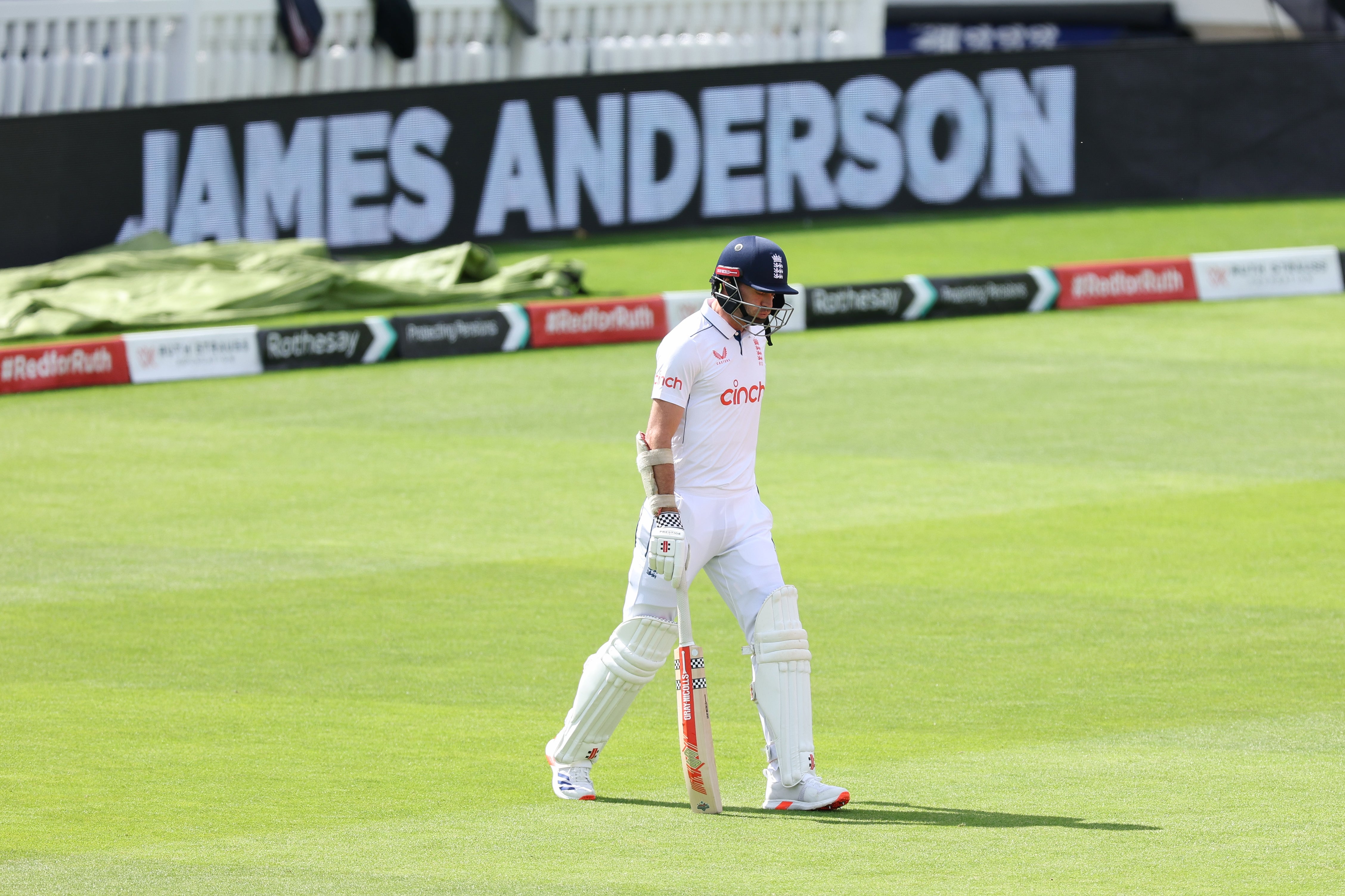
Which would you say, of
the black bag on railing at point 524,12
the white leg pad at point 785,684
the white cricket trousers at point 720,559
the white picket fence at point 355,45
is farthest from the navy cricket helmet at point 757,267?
the black bag on railing at point 524,12

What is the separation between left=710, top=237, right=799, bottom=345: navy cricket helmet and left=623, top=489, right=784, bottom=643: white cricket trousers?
0.69 meters

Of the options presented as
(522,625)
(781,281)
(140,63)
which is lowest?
(522,625)

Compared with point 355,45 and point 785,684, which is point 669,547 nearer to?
point 785,684

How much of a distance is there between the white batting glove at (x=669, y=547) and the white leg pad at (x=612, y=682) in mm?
244

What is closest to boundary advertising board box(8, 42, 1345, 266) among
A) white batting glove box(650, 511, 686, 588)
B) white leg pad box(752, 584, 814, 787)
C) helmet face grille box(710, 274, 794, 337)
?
helmet face grille box(710, 274, 794, 337)

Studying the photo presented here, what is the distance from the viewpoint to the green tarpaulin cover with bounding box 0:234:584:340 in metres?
18.4

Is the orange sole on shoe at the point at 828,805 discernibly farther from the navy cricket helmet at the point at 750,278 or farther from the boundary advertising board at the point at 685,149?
the boundary advertising board at the point at 685,149

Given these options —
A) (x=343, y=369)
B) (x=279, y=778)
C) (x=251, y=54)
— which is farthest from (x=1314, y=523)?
(x=251, y=54)

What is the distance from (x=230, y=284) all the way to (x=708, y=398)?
508 inches

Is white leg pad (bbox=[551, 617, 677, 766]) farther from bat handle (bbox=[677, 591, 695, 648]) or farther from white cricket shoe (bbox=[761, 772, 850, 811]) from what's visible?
white cricket shoe (bbox=[761, 772, 850, 811])

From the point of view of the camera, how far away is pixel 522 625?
10.2m

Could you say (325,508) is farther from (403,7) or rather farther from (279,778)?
(403,7)

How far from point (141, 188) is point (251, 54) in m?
2.96

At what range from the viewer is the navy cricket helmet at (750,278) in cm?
736
